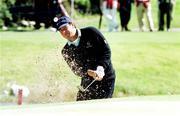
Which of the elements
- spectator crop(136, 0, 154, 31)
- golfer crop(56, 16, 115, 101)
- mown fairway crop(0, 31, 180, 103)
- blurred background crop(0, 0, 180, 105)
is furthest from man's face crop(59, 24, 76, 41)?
spectator crop(136, 0, 154, 31)

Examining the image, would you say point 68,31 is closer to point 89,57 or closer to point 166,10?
point 89,57

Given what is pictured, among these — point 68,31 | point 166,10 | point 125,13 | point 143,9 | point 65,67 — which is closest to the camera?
point 68,31

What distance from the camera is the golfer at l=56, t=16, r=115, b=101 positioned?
8.80 metres

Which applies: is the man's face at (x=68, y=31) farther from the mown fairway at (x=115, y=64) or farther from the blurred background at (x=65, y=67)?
the mown fairway at (x=115, y=64)

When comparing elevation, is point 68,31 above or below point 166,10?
above

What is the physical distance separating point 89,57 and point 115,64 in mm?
8210

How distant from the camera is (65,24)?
8844 mm

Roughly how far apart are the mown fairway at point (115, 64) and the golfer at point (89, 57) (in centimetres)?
387

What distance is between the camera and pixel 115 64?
17156mm

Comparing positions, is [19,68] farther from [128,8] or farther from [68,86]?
[128,8]

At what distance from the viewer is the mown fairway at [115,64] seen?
Answer: 13787 mm

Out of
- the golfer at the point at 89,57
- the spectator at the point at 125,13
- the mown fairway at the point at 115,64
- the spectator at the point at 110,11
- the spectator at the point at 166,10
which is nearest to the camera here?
the golfer at the point at 89,57

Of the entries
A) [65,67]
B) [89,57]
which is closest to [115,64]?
[65,67]

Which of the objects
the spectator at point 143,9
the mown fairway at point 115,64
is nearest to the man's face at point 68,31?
the mown fairway at point 115,64
